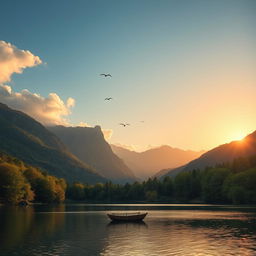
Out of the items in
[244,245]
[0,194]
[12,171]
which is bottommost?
[244,245]

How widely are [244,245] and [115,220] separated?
5748 cm

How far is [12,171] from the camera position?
199 m

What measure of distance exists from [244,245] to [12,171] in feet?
523

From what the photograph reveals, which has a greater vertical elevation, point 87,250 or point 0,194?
point 0,194

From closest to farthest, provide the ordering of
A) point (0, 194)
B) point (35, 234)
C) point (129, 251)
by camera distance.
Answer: point (129, 251), point (35, 234), point (0, 194)

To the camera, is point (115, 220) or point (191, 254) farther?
point (115, 220)

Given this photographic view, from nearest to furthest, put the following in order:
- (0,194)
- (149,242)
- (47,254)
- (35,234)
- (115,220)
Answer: (47,254), (149,242), (35,234), (115,220), (0,194)

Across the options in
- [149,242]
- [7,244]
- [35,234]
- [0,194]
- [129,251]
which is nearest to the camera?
[129,251]

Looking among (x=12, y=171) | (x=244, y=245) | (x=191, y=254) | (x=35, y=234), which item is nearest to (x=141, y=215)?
(x=35, y=234)

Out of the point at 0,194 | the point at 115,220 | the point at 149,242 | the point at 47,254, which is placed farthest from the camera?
the point at 0,194

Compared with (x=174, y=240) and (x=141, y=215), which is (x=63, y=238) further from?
(x=141, y=215)

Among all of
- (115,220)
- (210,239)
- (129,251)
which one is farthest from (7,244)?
(115,220)

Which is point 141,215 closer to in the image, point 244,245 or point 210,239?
point 210,239

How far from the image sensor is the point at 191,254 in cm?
5328
